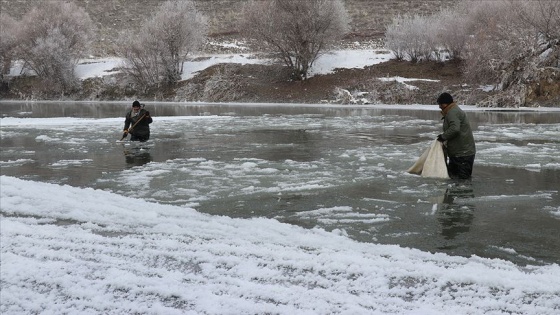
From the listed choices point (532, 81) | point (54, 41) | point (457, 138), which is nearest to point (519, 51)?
point (532, 81)

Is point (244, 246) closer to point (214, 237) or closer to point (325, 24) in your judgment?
point (214, 237)

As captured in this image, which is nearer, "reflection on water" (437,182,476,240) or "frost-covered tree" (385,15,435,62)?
"reflection on water" (437,182,476,240)

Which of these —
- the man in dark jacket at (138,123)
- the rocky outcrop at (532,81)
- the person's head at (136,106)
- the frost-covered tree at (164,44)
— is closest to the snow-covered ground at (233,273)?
the person's head at (136,106)

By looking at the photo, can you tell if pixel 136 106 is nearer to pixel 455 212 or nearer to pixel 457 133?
pixel 457 133

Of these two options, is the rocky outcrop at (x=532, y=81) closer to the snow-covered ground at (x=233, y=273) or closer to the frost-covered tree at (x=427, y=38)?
the frost-covered tree at (x=427, y=38)

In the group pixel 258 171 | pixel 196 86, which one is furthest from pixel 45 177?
pixel 196 86

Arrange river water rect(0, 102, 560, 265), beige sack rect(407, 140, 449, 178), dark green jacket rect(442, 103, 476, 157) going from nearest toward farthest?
river water rect(0, 102, 560, 265) → dark green jacket rect(442, 103, 476, 157) → beige sack rect(407, 140, 449, 178)

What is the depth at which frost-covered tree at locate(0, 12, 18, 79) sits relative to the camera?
191 feet

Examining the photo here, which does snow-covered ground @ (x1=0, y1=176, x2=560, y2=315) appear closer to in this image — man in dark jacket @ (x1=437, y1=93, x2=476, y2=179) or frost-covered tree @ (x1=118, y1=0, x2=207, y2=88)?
man in dark jacket @ (x1=437, y1=93, x2=476, y2=179)

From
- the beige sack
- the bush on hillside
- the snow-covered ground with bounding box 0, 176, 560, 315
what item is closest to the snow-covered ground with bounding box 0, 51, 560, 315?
the snow-covered ground with bounding box 0, 176, 560, 315

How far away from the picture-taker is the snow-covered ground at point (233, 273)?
4.40 meters

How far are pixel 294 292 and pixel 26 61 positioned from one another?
196ft

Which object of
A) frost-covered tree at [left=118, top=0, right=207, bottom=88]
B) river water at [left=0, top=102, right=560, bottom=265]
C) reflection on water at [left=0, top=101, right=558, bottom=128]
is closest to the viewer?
river water at [left=0, top=102, right=560, bottom=265]

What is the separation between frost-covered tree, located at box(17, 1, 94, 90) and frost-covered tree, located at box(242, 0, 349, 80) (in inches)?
834
